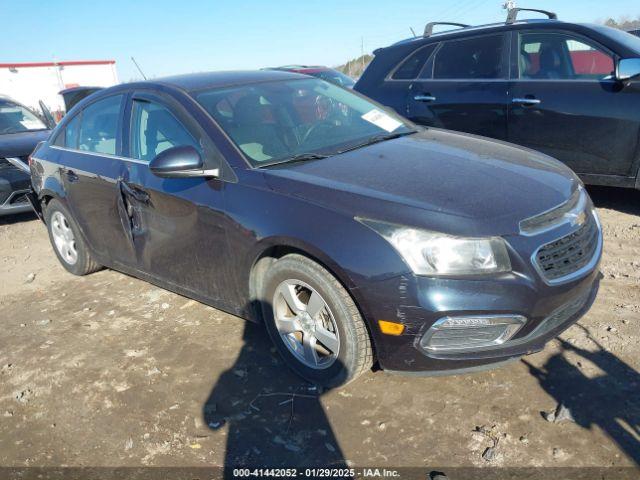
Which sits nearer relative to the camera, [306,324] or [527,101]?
[306,324]

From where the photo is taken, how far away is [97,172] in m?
3.94

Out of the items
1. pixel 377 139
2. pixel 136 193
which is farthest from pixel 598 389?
pixel 136 193

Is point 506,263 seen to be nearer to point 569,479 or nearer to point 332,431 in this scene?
point 569,479

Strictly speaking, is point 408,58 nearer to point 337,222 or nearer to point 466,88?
point 466,88

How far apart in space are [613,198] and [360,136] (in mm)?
3375

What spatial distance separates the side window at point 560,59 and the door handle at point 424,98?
2.94ft

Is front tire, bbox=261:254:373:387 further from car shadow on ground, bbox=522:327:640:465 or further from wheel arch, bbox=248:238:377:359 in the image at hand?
car shadow on ground, bbox=522:327:640:465

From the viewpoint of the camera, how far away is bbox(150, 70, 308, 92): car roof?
3.59 meters

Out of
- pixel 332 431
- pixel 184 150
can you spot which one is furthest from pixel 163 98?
pixel 332 431

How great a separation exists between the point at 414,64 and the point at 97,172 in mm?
3581

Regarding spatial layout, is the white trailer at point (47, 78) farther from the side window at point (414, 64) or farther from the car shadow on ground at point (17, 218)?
the side window at point (414, 64)

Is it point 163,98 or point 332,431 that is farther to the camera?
point 163,98

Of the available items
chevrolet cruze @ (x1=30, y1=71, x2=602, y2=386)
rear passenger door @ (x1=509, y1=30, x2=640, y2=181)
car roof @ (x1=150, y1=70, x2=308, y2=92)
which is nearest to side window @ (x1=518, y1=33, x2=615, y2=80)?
rear passenger door @ (x1=509, y1=30, x2=640, y2=181)

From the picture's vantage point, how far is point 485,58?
536cm
